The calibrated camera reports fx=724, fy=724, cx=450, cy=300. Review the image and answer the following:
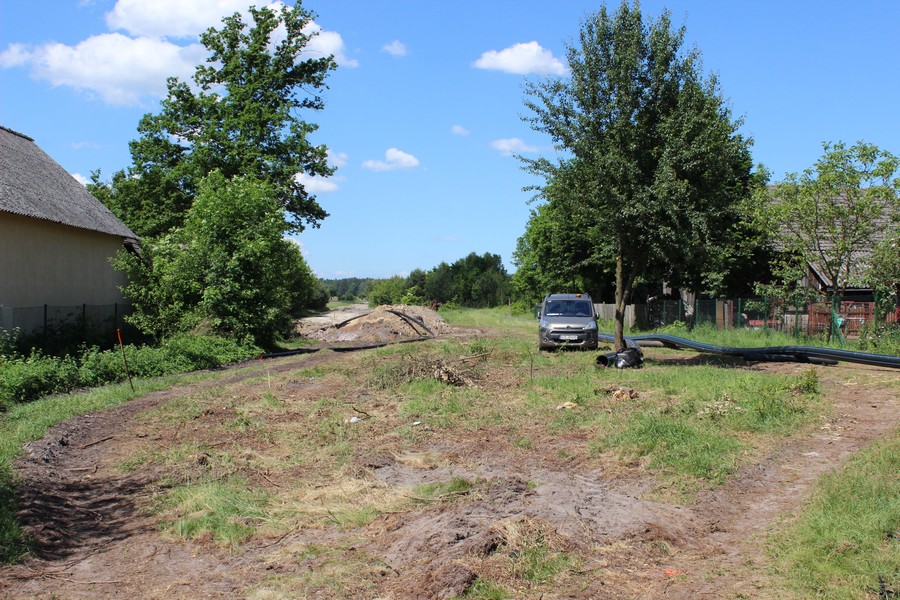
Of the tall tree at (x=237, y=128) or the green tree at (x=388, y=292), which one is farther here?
the green tree at (x=388, y=292)

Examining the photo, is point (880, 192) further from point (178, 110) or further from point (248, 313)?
point (178, 110)

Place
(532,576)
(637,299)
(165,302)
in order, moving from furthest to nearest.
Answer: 1. (637,299)
2. (165,302)
3. (532,576)

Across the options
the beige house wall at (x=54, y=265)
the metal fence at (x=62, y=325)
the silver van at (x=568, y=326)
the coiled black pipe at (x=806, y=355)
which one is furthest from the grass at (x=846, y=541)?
the beige house wall at (x=54, y=265)

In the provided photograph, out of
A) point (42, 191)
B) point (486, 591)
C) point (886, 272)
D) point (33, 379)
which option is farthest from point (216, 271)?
point (486, 591)

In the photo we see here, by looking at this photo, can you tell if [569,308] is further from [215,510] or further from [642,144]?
[215,510]

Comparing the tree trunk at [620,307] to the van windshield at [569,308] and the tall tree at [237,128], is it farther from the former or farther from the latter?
the tall tree at [237,128]

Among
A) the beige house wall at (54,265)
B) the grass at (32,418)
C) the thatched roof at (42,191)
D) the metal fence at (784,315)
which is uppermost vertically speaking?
the thatched roof at (42,191)

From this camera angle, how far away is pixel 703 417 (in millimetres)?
11273

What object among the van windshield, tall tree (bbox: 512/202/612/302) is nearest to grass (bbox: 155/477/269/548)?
the van windshield

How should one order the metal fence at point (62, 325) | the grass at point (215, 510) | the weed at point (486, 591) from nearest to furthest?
the weed at point (486, 591)
the grass at point (215, 510)
the metal fence at point (62, 325)

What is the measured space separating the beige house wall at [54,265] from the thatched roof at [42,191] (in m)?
0.48

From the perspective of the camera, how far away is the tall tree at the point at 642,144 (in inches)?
733

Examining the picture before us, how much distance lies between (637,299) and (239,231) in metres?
25.4

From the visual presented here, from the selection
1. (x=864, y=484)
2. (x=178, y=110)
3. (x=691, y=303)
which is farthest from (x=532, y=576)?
(x=178, y=110)
